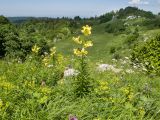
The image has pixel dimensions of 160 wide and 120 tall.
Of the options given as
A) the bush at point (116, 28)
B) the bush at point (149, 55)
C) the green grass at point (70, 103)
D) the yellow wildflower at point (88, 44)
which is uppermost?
the yellow wildflower at point (88, 44)

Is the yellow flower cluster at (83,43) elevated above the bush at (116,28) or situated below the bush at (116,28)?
above

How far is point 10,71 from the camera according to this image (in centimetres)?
920

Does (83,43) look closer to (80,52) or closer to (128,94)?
(80,52)

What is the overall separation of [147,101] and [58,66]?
3742 mm

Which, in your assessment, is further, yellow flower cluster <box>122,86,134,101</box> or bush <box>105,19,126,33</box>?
bush <box>105,19,126,33</box>

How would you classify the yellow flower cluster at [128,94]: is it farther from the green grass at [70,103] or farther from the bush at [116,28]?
the bush at [116,28]

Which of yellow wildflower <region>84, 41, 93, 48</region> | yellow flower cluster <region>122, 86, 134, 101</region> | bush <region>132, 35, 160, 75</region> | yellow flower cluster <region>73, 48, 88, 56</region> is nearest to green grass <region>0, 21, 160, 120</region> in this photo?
yellow flower cluster <region>122, 86, 134, 101</region>

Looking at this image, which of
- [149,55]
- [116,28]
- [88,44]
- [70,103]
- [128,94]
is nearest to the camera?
[70,103]

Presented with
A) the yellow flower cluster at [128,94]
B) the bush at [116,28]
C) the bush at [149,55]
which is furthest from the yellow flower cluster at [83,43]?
the bush at [116,28]

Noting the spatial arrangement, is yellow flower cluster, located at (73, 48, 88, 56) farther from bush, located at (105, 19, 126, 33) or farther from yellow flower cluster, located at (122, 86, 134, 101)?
bush, located at (105, 19, 126, 33)

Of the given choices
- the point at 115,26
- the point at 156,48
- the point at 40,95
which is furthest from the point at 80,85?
the point at 115,26

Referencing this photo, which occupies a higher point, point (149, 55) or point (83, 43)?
point (83, 43)

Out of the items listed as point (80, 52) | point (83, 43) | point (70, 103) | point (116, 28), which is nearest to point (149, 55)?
point (83, 43)

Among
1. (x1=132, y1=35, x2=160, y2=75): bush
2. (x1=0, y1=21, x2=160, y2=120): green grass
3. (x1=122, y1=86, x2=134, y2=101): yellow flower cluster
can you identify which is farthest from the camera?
(x1=132, y1=35, x2=160, y2=75): bush
